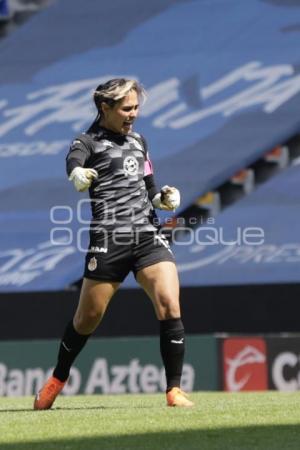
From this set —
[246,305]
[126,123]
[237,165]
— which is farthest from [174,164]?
[126,123]

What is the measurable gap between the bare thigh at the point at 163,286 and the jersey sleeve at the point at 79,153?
0.68m

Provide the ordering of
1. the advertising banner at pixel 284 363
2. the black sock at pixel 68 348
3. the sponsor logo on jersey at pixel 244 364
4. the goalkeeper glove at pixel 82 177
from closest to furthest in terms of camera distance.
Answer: the goalkeeper glove at pixel 82 177, the black sock at pixel 68 348, the advertising banner at pixel 284 363, the sponsor logo on jersey at pixel 244 364

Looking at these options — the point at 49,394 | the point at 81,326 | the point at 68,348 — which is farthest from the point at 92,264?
the point at 49,394

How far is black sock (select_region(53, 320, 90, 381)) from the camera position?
24.3 feet

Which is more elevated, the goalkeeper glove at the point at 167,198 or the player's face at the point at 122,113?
the player's face at the point at 122,113

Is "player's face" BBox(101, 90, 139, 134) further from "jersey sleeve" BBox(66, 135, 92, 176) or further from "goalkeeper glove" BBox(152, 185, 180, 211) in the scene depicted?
"goalkeeper glove" BBox(152, 185, 180, 211)

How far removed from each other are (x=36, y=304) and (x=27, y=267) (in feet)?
Answer: 1.47

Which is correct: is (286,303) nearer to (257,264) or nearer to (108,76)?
(257,264)

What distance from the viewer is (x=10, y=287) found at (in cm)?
1527

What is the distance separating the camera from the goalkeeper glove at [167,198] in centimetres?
725

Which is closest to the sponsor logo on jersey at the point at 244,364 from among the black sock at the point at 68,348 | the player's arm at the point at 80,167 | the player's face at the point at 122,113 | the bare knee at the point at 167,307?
the black sock at the point at 68,348

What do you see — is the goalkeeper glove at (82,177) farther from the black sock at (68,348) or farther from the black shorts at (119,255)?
the black sock at (68,348)

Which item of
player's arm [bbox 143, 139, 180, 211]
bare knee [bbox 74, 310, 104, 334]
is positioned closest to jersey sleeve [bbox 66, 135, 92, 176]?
player's arm [bbox 143, 139, 180, 211]

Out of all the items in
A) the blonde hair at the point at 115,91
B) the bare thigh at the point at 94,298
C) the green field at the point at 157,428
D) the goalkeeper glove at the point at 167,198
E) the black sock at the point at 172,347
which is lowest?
the green field at the point at 157,428
